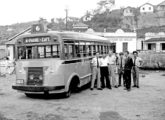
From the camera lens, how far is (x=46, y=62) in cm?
992

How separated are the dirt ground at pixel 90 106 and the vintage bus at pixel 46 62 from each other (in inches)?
22.5

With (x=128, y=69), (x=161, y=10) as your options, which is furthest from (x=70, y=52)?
(x=161, y=10)

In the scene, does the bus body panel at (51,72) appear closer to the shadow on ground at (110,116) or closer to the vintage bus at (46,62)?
the vintage bus at (46,62)

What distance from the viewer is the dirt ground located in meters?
7.80

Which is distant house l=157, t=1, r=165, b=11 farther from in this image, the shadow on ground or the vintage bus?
the shadow on ground

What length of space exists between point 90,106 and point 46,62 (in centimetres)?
241

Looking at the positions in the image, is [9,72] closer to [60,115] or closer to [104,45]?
[104,45]

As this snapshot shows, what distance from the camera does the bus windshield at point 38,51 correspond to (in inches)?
400

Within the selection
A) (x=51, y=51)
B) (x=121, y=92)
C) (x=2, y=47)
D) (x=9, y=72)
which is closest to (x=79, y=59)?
(x=51, y=51)

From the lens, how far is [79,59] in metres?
11.5

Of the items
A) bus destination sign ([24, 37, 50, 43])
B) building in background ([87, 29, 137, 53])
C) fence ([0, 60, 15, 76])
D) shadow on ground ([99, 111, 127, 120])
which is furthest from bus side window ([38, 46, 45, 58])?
building in background ([87, 29, 137, 53])

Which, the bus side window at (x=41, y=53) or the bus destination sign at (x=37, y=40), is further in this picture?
the bus side window at (x=41, y=53)

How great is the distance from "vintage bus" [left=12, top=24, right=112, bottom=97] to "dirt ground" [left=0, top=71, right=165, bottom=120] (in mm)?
572

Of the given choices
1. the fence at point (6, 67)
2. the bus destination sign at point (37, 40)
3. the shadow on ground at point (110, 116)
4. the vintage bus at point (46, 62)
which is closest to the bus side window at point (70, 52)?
the vintage bus at point (46, 62)
